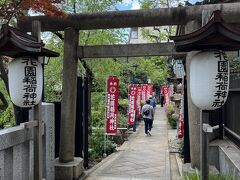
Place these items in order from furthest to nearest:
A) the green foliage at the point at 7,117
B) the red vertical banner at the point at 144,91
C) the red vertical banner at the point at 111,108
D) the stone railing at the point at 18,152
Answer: the red vertical banner at the point at 144,91 → the red vertical banner at the point at 111,108 → the green foliage at the point at 7,117 → the stone railing at the point at 18,152

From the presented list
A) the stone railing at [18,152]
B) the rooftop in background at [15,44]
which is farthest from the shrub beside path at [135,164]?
the rooftop in background at [15,44]

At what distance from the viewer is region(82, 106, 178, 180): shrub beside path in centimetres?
1063

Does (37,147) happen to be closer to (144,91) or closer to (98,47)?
(98,47)

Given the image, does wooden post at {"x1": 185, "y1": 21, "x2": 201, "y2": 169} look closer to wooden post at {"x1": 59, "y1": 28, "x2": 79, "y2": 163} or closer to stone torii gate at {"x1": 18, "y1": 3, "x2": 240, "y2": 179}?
stone torii gate at {"x1": 18, "y1": 3, "x2": 240, "y2": 179}

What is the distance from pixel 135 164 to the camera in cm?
1286

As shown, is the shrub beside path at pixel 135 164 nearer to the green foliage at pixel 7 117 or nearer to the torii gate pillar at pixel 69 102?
the torii gate pillar at pixel 69 102

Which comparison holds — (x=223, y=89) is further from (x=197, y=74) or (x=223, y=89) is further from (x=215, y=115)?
(x=215, y=115)

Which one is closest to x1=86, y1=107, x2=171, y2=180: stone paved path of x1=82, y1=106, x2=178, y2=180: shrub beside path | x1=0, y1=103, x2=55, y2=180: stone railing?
x1=82, y1=106, x2=178, y2=180: shrub beside path

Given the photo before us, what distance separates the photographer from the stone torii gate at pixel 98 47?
8.83m

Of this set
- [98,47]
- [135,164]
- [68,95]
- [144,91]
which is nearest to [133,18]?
[98,47]

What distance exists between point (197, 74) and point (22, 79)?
2799 mm

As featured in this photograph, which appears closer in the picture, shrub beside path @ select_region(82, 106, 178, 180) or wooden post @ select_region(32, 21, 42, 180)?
wooden post @ select_region(32, 21, 42, 180)

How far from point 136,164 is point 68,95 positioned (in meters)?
4.39

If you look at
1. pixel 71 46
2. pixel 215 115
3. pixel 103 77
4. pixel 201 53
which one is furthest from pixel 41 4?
pixel 103 77
